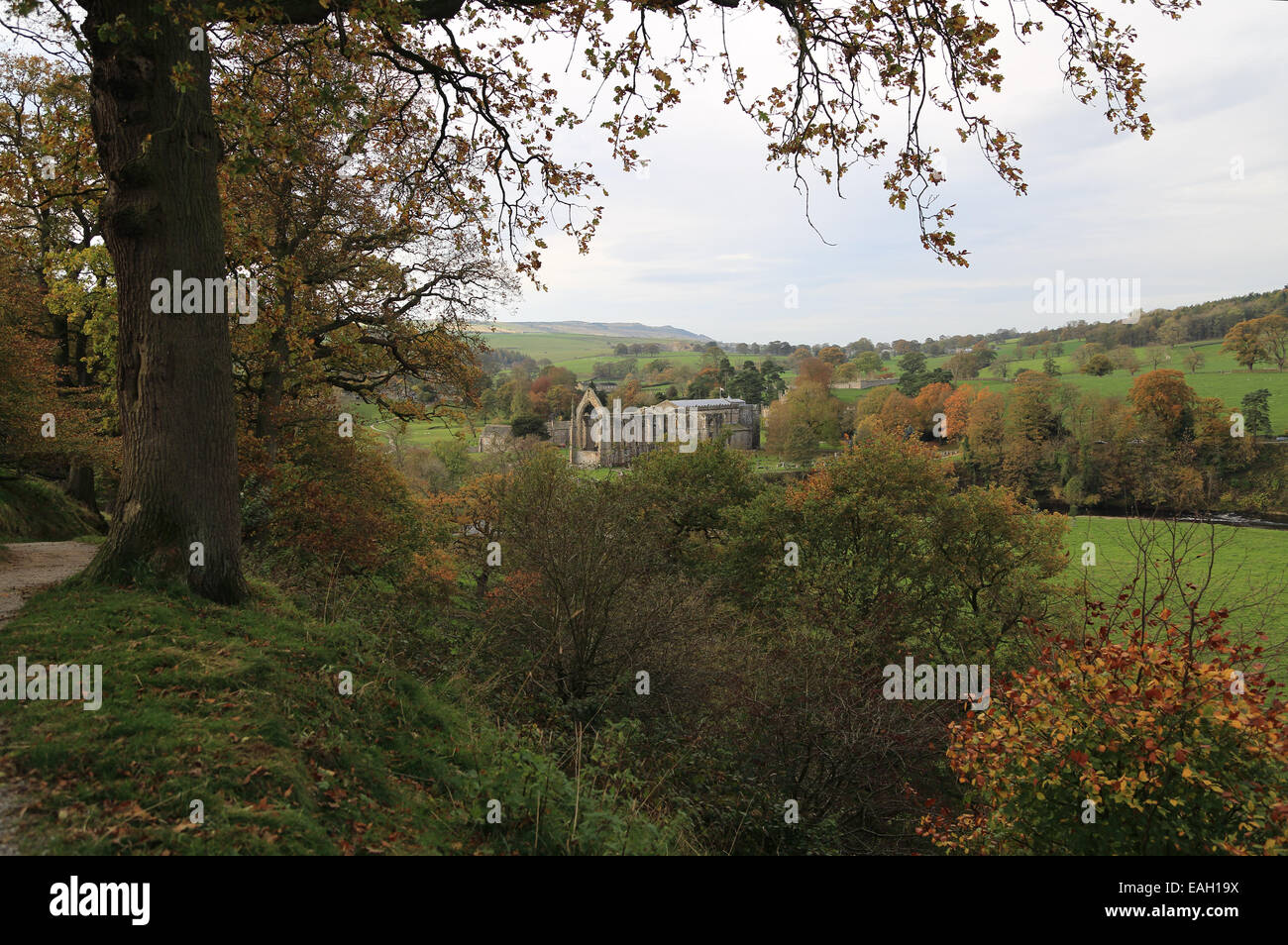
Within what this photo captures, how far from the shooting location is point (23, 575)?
9.95m

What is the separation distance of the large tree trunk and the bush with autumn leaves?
302 inches

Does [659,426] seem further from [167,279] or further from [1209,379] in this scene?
[167,279]

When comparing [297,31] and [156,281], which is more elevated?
[297,31]

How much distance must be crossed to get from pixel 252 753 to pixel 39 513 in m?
17.9

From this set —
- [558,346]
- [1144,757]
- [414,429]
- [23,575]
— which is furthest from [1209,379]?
[558,346]

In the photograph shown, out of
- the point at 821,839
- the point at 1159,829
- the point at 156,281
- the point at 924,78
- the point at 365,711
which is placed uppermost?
the point at 924,78

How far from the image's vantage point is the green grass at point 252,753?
3.68 meters

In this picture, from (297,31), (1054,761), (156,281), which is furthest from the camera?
(297,31)

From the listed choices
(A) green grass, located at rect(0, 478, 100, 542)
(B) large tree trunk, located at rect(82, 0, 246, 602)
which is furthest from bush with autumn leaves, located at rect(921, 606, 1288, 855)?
(A) green grass, located at rect(0, 478, 100, 542)

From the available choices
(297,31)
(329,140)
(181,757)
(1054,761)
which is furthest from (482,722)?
(329,140)

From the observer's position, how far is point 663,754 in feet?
32.0

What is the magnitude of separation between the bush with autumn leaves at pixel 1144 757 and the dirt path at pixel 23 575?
6.84m
